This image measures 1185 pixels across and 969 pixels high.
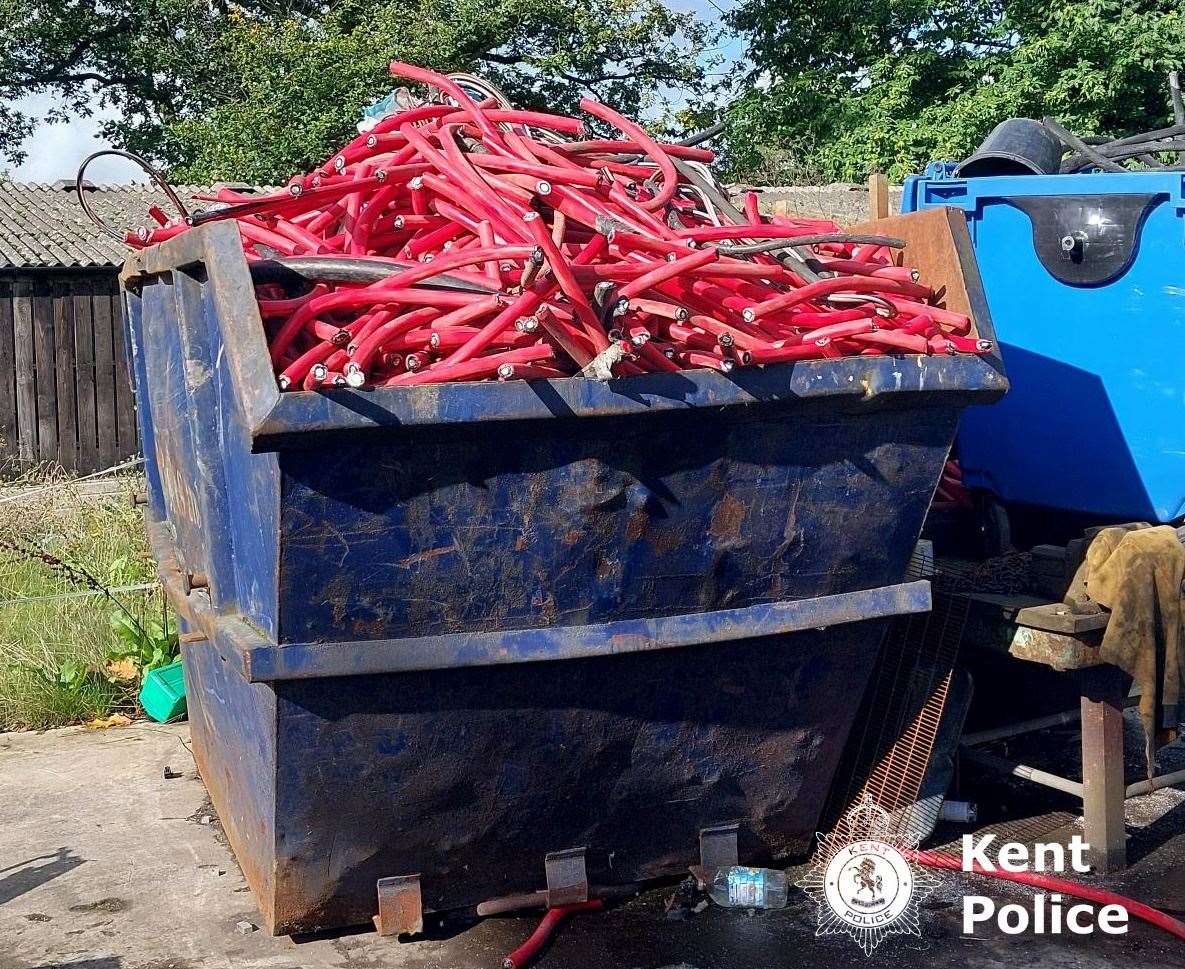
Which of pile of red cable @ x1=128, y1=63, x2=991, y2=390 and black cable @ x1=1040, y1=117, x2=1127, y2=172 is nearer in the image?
pile of red cable @ x1=128, y1=63, x2=991, y2=390

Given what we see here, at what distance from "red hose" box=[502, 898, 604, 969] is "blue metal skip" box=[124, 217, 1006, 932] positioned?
0.09 m

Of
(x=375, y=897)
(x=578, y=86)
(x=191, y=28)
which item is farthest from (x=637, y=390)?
(x=191, y=28)

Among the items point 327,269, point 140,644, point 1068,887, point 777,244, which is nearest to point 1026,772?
point 1068,887

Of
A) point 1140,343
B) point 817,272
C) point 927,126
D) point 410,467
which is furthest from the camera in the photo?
point 927,126

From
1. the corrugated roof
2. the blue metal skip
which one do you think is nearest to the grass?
the blue metal skip

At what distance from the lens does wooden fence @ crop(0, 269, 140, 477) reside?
42.4 ft

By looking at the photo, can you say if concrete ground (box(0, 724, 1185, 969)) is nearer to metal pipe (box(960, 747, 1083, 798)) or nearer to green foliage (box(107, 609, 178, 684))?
metal pipe (box(960, 747, 1083, 798))

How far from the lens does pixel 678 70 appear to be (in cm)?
2181

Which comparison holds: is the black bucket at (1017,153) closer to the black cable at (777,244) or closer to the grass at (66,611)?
the black cable at (777,244)

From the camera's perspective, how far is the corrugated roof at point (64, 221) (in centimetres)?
1290

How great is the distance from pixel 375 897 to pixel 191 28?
21.4m

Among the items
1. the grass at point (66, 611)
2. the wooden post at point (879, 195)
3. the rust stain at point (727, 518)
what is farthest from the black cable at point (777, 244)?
the grass at point (66, 611)

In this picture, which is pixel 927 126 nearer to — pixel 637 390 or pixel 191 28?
pixel 191 28

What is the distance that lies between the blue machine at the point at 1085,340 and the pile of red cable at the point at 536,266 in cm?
74
